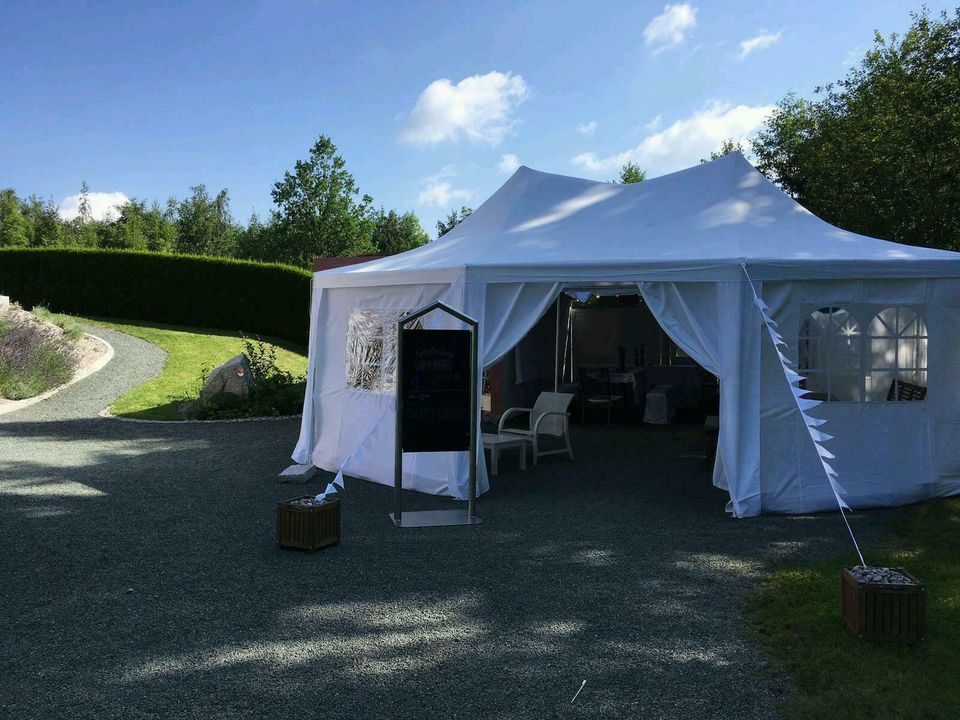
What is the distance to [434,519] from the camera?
6.22m

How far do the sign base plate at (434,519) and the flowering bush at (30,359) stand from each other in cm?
1011

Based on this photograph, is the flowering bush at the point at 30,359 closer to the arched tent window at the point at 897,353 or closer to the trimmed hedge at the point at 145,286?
the trimmed hedge at the point at 145,286

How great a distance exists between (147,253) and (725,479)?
765 inches

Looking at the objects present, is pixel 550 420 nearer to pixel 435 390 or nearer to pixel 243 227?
pixel 435 390

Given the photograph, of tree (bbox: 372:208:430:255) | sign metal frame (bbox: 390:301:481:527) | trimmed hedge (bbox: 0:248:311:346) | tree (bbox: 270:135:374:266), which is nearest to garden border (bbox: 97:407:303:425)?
sign metal frame (bbox: 390:301:481:527)

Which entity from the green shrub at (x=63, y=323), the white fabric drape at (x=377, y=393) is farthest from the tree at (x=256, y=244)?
the white fabric drape at (x=377, y=393)

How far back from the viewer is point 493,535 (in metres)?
5.83

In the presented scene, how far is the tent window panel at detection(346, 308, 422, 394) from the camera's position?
7.68m

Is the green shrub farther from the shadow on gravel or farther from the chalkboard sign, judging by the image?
the chalkboard sign

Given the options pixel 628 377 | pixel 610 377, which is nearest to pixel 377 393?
pixel 610 377

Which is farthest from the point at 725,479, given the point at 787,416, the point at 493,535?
the point at 493,535

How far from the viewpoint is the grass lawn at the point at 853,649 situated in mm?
3229

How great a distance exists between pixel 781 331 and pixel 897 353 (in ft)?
3.61

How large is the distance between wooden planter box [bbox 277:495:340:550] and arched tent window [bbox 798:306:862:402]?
413 centimetres
